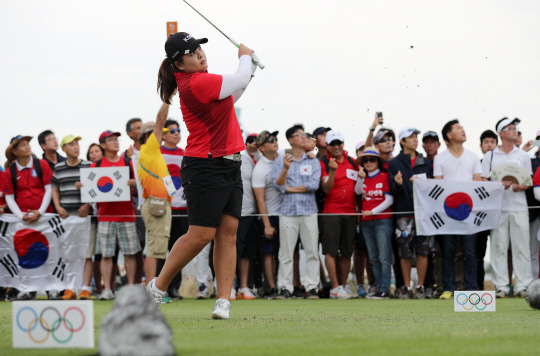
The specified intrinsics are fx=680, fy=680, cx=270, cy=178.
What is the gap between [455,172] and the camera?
9.98m

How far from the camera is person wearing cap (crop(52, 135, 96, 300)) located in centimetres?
1023

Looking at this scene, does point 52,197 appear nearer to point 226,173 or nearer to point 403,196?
point 403,196

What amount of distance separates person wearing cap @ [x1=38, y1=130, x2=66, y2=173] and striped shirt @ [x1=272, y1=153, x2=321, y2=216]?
352 cm

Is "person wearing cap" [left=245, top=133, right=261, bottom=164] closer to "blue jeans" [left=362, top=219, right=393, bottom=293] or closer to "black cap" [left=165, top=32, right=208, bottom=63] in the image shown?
"blue jeans" [left=362, top=219, right=393, bottom=293]

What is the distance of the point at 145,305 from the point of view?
8.76 feet

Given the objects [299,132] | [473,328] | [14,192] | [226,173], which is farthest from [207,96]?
[14,192]

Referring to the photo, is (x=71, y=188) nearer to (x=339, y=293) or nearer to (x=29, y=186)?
(x=29, y=186)

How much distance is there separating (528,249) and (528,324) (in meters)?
5.69

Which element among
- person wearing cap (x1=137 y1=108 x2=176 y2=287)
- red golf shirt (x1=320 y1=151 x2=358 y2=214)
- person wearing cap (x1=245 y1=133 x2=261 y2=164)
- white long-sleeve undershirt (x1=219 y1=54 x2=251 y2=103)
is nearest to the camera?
white long-sleeve undershirt (x1=219 y1=54 x2=251 y2=103)

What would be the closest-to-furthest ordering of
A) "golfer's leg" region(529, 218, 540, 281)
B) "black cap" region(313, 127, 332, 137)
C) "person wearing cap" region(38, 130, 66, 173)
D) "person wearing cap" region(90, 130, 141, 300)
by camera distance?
"person wearing cap" region(90, 130, 141, 300) < "golfer's leg" region(529, 218, 540, 281) < "person wearing cap" region(38, 130, 66, 173) < "black cap" region(313, 127, 332, 137)

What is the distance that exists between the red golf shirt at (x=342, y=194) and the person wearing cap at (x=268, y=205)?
2.50 ft

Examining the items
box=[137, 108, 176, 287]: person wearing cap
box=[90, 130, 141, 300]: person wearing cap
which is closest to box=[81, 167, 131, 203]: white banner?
box=[90, 130, 141, 300]: person wearing cap

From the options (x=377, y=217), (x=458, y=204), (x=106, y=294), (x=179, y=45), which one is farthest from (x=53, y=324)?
(x=458, y=204)

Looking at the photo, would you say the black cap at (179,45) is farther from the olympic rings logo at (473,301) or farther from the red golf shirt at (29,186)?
the red golf shirt at (29,186)
